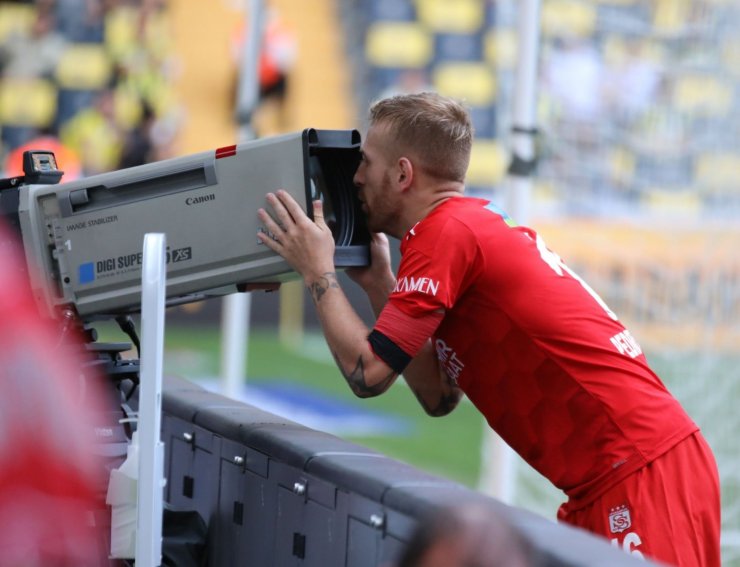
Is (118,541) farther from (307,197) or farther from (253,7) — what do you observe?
(253,7)

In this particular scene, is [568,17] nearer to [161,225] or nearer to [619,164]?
[619,164]

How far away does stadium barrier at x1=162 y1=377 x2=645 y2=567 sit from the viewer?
7.19ft

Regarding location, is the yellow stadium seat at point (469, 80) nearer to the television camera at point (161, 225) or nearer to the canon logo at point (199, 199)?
the television camera at point (161, 225)

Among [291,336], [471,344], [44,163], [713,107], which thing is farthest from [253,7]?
[291,336]

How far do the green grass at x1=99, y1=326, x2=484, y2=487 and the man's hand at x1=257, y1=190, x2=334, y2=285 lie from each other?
4.09m

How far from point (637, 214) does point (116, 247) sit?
540cm

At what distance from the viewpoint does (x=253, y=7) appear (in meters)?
6.16

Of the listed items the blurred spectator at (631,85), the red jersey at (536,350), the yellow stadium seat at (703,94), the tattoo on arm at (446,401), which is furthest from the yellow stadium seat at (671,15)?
the red jersey at (536,350)

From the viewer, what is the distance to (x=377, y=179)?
111 inches

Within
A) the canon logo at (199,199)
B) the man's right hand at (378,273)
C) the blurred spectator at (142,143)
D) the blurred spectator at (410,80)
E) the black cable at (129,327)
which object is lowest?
the blurred spectator at (142,143)

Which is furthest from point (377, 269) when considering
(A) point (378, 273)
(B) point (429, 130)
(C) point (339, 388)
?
(C) point (339, 388)

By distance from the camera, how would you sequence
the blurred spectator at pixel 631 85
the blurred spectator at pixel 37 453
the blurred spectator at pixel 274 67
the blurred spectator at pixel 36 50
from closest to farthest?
1. the blurred spectator at pixel 37 453
2. the blurred spectator at pixel 631 85
3. the blurred spectator at pixel 36 50
4. the blurred spectator at pixel 274 67

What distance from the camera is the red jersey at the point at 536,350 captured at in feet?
8.68

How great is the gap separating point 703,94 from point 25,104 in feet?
35.2
